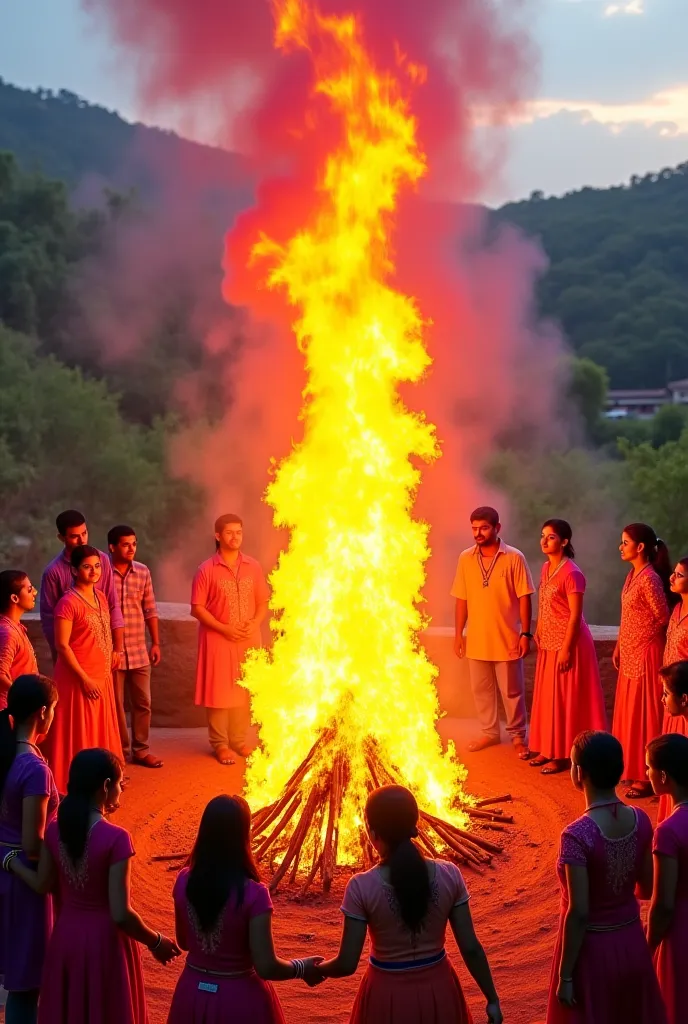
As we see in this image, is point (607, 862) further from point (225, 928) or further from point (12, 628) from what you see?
point (12, 628)

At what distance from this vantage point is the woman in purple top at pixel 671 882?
3.88 meters

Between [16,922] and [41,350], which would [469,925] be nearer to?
[16,922]

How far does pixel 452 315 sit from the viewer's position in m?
35.8

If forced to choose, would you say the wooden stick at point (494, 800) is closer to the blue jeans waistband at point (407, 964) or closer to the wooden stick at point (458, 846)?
the wooden stick at point (458, 846)

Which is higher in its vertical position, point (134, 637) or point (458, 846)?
point (134, 637)

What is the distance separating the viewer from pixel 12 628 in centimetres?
663

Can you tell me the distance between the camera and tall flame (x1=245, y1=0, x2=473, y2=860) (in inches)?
292

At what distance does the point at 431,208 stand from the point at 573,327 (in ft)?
82.8

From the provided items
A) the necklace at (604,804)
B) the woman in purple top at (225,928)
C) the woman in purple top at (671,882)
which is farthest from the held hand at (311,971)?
the woman in purple top at (671,882)

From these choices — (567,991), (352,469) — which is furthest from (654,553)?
(567,991)

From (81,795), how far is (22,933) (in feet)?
3.00

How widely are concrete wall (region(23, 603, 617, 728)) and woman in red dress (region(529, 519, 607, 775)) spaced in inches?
43.9

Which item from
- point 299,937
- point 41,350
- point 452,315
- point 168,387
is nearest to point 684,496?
point 452,315

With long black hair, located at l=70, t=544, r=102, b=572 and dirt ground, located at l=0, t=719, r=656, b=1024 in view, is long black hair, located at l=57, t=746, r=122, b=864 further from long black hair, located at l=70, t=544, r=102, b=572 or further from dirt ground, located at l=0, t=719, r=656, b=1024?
long black hair, located at l=70, t=544, r=102, b=572
